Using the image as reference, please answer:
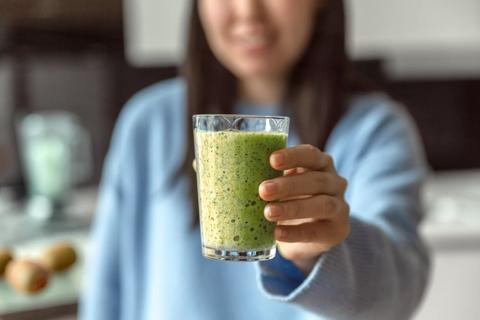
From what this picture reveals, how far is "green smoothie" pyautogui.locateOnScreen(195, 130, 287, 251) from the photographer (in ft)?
2.59

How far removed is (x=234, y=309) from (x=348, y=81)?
1.46 ft

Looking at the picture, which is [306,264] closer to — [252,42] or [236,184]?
[236,184]

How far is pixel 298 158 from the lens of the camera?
74 centimetres

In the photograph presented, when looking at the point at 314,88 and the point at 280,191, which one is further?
the point at 314,88

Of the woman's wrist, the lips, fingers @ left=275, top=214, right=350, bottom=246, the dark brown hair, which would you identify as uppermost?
the lips

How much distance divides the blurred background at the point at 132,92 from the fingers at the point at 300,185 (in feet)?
4.67

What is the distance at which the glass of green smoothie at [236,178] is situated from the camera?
0.79m

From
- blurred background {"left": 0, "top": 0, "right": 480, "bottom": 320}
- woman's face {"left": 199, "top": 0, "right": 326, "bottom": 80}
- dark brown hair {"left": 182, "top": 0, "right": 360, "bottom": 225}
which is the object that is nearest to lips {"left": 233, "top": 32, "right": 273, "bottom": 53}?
woman's face {"left": 199, "top": 0, "right": 326, "bottom": 80}

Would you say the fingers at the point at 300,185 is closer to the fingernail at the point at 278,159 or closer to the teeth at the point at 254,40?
the fingernail at the point at 278,159

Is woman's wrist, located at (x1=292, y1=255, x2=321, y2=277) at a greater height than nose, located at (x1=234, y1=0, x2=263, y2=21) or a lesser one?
lesser

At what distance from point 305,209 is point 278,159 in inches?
2.3

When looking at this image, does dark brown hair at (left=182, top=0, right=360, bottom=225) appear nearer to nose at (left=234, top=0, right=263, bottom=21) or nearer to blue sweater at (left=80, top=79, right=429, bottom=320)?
blue sweater at (left=80, top=79, right=429, bottom=320)

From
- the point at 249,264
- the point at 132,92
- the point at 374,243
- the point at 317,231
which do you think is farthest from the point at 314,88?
the point at 132,92

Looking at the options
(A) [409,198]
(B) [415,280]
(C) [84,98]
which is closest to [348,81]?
(A) [409,198]
